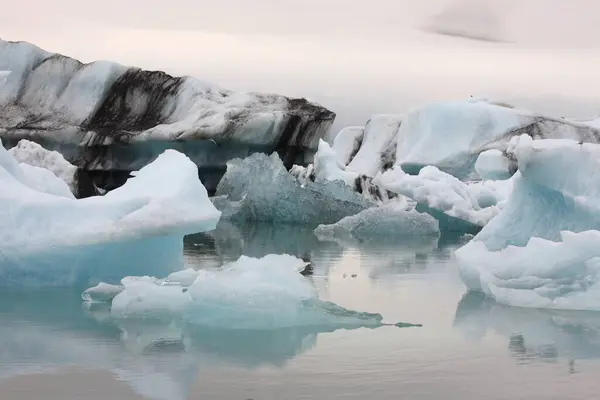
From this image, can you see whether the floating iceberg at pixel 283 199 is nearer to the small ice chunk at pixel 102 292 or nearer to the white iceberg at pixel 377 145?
the small ice chunk at pixel 102 292

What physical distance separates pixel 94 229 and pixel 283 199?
28.6 feet

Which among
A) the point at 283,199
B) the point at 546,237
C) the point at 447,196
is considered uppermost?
the point at 283,199

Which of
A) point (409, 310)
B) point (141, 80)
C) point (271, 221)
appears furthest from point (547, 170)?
point (141, 80)

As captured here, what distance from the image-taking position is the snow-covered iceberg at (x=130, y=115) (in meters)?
20.8

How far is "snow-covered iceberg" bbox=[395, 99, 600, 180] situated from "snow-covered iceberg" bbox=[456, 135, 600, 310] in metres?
13.6

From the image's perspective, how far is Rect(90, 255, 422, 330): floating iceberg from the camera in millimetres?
5559

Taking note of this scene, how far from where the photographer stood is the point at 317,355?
Result: 191 inches

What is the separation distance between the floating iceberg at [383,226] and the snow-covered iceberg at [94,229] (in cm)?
626

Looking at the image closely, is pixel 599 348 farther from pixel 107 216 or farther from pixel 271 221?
pixel 271 221

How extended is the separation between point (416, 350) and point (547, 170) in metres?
3.51

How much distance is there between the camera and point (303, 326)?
558cm

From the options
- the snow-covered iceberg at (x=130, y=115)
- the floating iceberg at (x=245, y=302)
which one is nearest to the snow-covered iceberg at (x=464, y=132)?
the snow-covered iceberg at (x=130, y=115)

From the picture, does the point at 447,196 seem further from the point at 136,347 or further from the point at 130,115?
the point at 136,347

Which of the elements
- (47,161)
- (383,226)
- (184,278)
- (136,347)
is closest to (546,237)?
(184,278)
